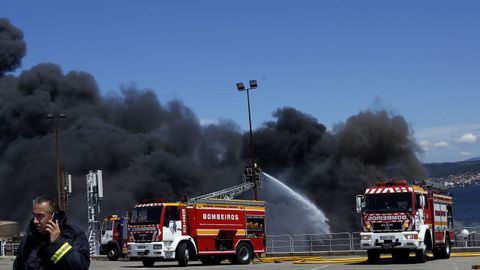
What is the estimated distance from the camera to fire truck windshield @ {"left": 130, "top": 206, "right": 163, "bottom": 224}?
23500 mm

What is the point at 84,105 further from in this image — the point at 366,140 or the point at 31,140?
the point at 366,140

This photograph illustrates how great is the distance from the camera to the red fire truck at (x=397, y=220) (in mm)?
21156

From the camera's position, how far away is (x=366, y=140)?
66.8m

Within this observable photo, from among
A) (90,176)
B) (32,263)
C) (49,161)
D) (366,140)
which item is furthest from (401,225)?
(49,161)

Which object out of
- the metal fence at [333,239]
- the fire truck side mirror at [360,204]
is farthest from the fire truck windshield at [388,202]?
the metal fence at [333,239]

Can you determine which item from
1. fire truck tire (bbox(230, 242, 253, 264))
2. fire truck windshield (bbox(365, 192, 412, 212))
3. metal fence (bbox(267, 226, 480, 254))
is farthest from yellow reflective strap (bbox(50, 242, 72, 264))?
metal fence (bbox(267, 226, 480, 254))

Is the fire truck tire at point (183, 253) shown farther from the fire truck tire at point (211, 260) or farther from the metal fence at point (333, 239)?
the metal fence at point (333, 239)

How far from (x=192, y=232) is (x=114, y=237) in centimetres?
1105

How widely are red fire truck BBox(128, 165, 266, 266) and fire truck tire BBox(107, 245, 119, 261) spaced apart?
8.94 m

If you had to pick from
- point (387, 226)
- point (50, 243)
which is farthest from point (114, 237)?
point (50, 243)

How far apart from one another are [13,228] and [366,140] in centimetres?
3243

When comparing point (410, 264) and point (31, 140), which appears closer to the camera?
point (410, 264)

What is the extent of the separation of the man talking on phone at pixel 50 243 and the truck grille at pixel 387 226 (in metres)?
17.2

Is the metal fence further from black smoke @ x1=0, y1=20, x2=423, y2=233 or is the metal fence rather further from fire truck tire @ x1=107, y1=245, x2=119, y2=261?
black smoke @ x1=0, y1=20, x2=423, y2=233
